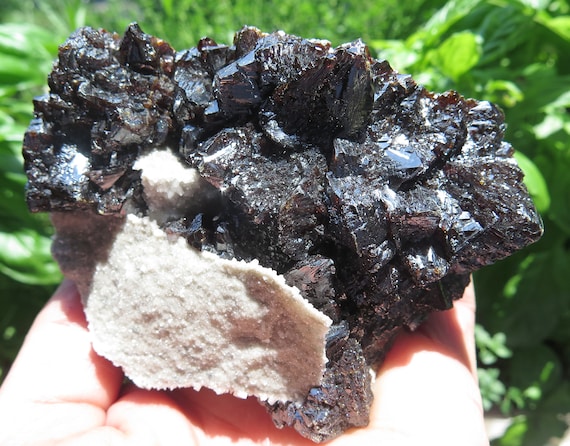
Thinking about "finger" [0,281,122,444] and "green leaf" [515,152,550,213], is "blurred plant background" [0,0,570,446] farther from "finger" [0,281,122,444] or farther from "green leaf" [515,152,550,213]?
"finger" [0,281,122,444]

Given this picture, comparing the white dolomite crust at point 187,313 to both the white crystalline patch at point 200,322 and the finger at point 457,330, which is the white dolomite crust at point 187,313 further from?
the finger at point 457,330

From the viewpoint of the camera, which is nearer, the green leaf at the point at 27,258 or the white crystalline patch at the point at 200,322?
the white crystalline patch at the point at 200,322

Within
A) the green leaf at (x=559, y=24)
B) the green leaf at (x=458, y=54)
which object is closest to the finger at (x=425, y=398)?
the green leaf at (x=458, y=54)

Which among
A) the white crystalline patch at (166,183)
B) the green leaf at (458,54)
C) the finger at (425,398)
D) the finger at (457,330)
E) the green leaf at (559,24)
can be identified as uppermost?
the green leaf at (559,24)

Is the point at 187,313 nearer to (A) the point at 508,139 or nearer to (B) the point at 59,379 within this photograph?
(B) the point at 59,379

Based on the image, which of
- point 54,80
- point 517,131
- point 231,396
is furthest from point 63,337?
point 517,131

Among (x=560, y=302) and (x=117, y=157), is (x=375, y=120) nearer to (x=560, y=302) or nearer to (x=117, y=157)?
(x=117, y=157)

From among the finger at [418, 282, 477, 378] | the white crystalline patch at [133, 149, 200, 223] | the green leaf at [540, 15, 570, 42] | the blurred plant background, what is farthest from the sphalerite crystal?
the green leaf at [540, 15, 570, 42]

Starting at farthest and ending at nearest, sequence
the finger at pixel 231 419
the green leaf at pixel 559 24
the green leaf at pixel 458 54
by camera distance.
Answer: the green leaf at pixel 559 24
the green leaf at pixel 458 54
the finger at pixel 231 419
